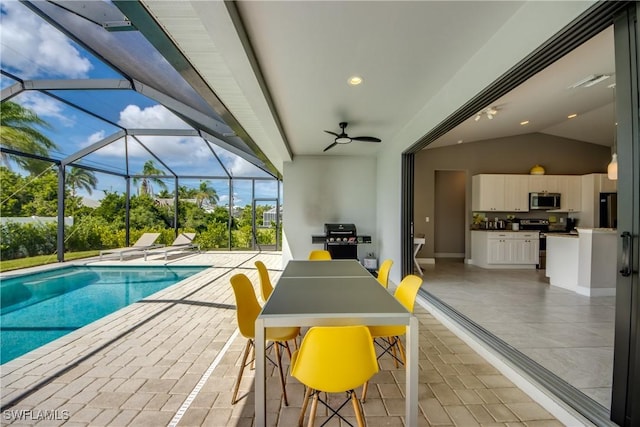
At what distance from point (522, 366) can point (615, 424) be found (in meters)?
0.65

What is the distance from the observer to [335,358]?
50.0 inches

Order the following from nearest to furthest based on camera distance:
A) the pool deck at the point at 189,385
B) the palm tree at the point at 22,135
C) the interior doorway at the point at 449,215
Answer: the pool deck at the point at 189,385 → the palm tree at the point at 22,135 → the interior doorway at the point at 449,215

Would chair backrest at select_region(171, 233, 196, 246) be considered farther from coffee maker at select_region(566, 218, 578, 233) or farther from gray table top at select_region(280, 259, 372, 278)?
coffee maker at select_region(566, 218, 578, 233)

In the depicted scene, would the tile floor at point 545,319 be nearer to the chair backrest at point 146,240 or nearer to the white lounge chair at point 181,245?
the white lounge chair at point 181,245

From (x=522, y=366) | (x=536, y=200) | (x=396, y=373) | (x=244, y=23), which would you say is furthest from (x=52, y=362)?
(x=536, y=200)

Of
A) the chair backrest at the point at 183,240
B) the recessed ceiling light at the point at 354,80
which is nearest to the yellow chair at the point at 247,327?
the recessed ceiling light at the point at 354,80

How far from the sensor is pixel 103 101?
600 cm

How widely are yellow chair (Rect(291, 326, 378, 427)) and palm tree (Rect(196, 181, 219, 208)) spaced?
9249 mm

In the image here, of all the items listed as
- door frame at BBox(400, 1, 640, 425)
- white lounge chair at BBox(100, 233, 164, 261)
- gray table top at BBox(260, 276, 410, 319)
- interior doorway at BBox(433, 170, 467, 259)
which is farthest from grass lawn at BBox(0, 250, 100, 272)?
interior doorway at BBox(433, 170, 467, 259)

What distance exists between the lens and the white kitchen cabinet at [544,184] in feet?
21.2

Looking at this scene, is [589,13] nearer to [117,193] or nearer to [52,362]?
[52,362]

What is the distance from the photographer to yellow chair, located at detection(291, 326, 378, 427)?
1253 mm

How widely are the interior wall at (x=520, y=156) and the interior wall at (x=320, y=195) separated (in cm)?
194

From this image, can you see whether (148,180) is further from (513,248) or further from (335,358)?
(513,248)
